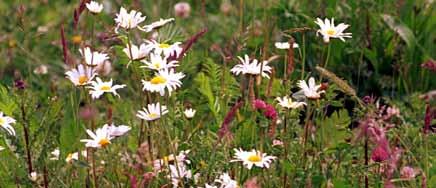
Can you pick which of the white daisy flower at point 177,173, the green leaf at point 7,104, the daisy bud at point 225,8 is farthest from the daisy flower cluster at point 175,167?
the daisy bud at point 225,8

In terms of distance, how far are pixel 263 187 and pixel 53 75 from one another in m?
1.63

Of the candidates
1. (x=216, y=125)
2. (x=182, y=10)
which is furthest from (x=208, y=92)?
(x=182, y=10)

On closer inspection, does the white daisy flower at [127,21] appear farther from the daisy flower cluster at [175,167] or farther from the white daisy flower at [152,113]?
the daisy flower cluster at [175,167]

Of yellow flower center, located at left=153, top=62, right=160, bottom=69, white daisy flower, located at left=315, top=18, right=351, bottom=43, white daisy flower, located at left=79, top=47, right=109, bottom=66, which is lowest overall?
yellow flower center, located at left=153, top=62, right=160, bottom=69

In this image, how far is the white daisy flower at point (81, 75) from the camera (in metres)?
2.11

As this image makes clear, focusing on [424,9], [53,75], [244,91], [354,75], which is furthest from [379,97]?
[53,75]

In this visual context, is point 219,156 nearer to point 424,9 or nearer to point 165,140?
point 165,140

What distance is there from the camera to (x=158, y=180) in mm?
2135

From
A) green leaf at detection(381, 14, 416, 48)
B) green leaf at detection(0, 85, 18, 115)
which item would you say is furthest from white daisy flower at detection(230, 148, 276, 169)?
green leaf at detection(381, 14, 416, 48)

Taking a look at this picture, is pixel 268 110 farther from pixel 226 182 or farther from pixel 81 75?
pixel 81 75

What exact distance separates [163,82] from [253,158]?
243 mm

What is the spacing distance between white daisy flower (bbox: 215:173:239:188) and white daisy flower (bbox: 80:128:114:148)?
0.79 ft

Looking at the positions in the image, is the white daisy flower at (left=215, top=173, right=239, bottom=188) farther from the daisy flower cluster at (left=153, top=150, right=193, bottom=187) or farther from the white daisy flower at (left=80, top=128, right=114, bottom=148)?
the white daisy flower at (left=80, top=128, right=114, bottom=148)

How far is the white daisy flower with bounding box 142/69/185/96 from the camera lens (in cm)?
202
